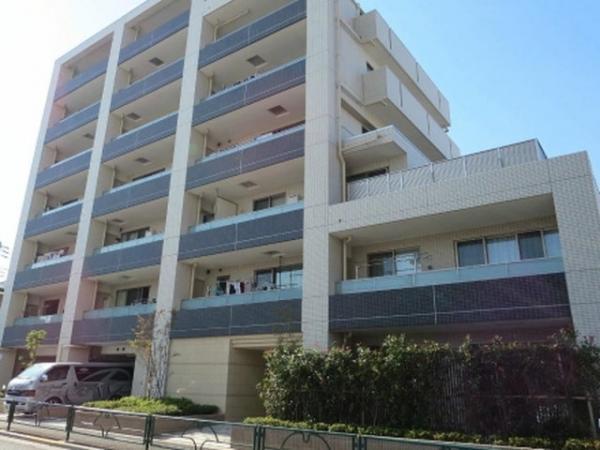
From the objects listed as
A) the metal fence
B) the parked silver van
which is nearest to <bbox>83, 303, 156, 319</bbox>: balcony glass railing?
the parked silver van

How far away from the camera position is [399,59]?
2558cm

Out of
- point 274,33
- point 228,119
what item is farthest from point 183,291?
point 274,33

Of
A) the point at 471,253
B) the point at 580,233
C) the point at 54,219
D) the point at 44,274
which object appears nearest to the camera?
the point at 580,233

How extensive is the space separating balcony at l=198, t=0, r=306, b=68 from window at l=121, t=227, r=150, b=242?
32.4ft

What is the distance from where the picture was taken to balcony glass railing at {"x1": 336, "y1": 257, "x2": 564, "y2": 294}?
13766 millimetres

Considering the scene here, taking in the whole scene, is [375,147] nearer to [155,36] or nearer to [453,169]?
[453,169]

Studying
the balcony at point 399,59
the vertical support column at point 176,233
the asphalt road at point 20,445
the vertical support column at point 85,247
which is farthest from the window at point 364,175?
the vertical support column at point 85,247

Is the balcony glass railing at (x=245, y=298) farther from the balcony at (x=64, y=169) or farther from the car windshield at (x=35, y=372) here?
the balcony at (x=64, y=169)

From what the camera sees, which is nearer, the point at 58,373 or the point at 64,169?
the point at 58,373

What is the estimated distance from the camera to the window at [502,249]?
16.0 meters

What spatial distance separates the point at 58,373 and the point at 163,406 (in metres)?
5.85

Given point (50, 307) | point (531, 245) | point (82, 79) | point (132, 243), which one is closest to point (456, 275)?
point (531, 245)

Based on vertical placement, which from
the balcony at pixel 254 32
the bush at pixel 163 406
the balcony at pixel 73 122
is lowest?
the bush at pixel 163 406

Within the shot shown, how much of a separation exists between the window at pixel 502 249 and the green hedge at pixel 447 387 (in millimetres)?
4497
